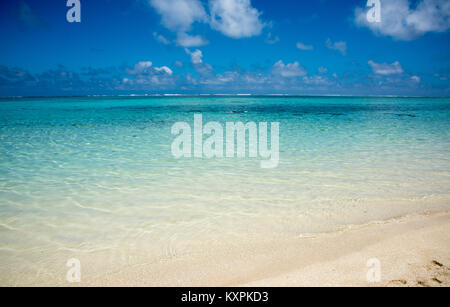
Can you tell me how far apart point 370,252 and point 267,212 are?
1.56 metres

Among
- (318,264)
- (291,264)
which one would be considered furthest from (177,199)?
(318,264)

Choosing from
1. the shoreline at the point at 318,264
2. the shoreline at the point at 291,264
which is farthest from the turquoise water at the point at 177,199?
the shoreline at the point at 318,264

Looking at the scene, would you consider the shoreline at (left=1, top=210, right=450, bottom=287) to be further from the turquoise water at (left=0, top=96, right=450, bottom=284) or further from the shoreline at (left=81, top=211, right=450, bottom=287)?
the turquoise water at (left=0, top=96, right=450, bottom=284)

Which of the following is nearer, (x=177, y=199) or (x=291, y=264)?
(x=291, y=264)

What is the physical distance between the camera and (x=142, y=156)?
7668 mm

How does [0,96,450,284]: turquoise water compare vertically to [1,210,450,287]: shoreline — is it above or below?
above

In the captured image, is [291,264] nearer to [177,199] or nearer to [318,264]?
[318,264]

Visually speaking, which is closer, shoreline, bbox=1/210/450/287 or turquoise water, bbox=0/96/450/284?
shoreline, bbox=1/210/450/287

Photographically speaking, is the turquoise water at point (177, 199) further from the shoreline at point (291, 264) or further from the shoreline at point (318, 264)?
the shoreline at point (318, 264)

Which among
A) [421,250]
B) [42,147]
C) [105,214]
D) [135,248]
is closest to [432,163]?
[421,250]

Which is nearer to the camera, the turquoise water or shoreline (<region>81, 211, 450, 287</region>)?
shoreline (<region>81, 211, 450, 287</region>)

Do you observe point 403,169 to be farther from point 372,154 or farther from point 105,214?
point 105,214

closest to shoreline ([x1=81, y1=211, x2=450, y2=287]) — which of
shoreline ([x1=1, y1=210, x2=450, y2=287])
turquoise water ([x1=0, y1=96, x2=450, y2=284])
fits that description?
shoreline ([x1=1, y1=210, x2=450, y2=287])

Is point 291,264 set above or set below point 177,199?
below
